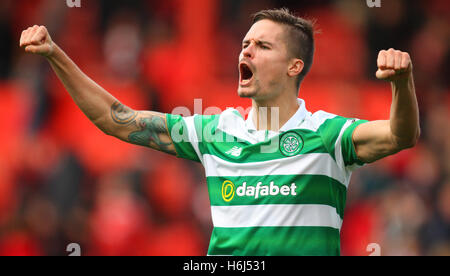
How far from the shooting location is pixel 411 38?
26.4 ft

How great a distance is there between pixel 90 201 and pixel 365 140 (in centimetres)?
421

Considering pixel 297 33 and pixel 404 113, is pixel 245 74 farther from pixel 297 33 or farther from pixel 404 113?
pixel 404 113

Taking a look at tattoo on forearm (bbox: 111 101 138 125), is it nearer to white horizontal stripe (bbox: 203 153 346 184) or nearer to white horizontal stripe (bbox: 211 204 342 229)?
white horizontal stripe (bbox: 203 153 346 184)

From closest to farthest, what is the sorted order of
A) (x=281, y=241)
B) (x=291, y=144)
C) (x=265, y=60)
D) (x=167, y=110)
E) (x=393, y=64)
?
1. (x=393, y=64)
2. (x=281, y=241)
3. (x=291, y=144)
4. (x=265, y=60)
5. (x=167, y=110)

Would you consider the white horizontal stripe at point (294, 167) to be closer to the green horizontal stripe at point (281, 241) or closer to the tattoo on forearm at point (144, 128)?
the green horizontal stripe at point (281, 241)

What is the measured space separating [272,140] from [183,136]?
0.49m

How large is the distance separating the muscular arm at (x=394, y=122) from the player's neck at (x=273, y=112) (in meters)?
0.43

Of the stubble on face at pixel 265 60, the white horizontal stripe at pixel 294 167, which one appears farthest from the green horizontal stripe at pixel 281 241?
the stubble on face at pixel 265 60

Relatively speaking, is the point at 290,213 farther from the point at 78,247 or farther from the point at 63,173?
the point at 63,173

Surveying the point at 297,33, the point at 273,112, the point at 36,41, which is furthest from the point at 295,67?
the point at 36,41

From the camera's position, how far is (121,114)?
3160 millimetres

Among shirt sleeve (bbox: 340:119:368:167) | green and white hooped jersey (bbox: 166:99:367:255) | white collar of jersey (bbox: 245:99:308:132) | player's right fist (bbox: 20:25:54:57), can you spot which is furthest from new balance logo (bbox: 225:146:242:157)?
player's right fist (bbox: 20:25:54:57)

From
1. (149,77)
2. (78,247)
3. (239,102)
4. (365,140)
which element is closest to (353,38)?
(239,102)

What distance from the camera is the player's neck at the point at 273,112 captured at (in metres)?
3.13
